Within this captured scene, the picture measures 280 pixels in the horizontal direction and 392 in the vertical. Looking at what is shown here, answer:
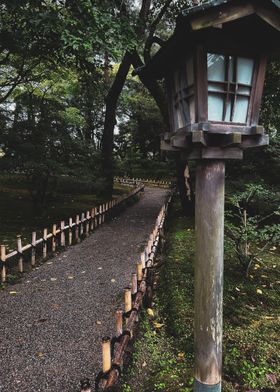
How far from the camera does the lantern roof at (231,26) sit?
2785 mm

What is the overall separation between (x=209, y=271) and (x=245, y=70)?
213 cm

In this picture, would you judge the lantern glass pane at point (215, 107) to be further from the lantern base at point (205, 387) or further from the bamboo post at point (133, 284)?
the bamboo post at point (133, 284)

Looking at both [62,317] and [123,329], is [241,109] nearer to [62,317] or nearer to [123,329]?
[123,329]

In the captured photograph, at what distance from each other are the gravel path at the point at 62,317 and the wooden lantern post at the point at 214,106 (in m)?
1.98

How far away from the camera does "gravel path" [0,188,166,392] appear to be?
4258 mm

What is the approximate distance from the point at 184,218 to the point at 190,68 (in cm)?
1111

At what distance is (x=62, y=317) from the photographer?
578 cm

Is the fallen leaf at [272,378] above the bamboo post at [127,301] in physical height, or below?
below

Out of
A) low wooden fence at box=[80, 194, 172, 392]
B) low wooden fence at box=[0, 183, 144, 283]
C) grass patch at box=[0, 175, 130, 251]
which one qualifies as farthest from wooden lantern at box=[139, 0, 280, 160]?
grass patch at box=[0, 175, 130, 251]

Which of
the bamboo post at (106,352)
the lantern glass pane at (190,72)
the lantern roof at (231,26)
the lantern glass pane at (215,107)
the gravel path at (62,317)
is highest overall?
the lantern roof at (231,26)

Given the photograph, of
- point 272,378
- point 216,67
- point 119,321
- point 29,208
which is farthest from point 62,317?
point 29,208

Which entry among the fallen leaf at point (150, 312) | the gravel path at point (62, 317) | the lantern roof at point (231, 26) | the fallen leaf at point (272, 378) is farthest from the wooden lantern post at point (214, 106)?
the fallen leaf at point (150, 312)

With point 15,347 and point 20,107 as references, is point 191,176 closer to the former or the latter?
point 20,107

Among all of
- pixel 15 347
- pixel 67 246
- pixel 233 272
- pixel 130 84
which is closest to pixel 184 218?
pixel 67 246
